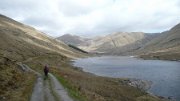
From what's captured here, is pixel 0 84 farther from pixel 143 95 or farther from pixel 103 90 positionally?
pixel 143 95

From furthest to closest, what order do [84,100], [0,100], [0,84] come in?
[0,84] → [84,100] → [0,100]

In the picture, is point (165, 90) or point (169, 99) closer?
point (169, 99)

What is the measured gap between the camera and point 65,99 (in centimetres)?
3728

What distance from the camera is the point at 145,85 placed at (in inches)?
3366

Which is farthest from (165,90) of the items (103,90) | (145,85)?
(103,90)

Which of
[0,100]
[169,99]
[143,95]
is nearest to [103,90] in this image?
[143,95]

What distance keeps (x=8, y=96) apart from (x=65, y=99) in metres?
7.91

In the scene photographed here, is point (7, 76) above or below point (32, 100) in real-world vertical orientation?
above

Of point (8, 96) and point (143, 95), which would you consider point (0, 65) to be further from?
point (143, 95)

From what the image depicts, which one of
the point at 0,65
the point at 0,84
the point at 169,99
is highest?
the point at 0,65

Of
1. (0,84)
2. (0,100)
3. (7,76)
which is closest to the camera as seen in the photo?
(0,100)

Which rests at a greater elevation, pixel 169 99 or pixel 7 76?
pixel 7 76

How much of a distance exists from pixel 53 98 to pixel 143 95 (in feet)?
99.2

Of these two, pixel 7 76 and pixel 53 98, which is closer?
pixel 53 98
